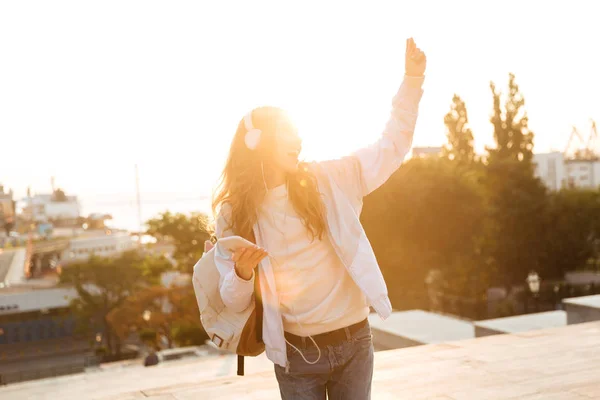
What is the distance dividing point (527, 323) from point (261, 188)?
635cm

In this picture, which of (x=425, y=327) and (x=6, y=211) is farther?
(x=6, y=211)

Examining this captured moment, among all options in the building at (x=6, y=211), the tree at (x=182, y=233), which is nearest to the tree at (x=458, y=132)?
the tree at (x=182, y=233)

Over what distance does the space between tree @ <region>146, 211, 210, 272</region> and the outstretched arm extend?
25.1 metres

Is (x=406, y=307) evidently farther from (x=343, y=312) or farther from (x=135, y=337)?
(x=343, y=312)

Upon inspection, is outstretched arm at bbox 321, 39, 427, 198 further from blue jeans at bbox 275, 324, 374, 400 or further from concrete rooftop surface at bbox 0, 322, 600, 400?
concrete rooftop surface at bbox 0, 322, 600, 400

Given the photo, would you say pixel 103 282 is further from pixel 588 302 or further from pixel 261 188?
pixel 261 188

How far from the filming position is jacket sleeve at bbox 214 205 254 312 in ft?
5.80

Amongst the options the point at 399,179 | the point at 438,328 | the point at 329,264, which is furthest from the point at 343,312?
the point at 399,179

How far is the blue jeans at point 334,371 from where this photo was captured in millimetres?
1839

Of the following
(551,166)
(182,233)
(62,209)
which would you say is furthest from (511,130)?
(62,209)

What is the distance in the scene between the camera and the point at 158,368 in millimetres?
6453

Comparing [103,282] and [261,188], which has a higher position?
[261,188]

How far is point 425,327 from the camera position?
8.36 metres

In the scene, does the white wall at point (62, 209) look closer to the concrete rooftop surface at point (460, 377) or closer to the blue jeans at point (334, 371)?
the concrete rooftop surface at point (460, 377)
